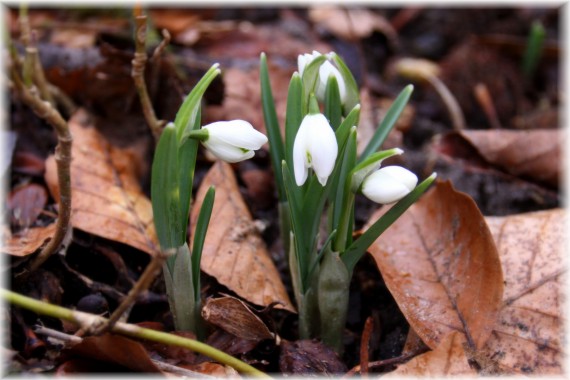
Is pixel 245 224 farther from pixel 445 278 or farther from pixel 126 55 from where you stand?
pixel 126 55

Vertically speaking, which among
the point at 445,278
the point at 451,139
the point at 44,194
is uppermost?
the point at 451,139

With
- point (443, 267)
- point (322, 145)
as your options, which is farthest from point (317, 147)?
point (443, 267)

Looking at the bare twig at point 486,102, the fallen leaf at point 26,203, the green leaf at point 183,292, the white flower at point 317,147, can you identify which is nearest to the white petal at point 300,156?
the white flower at point 317,147

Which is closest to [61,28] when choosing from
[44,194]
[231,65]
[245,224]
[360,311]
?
[231,65]

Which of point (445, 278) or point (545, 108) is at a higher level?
point (545, 108)

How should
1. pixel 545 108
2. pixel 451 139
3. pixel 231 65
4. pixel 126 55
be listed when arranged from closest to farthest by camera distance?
pixel 126 55
pixel 451 139
pixel 231 65
pixel 545 108

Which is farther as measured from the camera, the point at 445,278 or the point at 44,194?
the point at 44,194

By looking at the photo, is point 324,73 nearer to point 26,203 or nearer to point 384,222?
point 384,222
